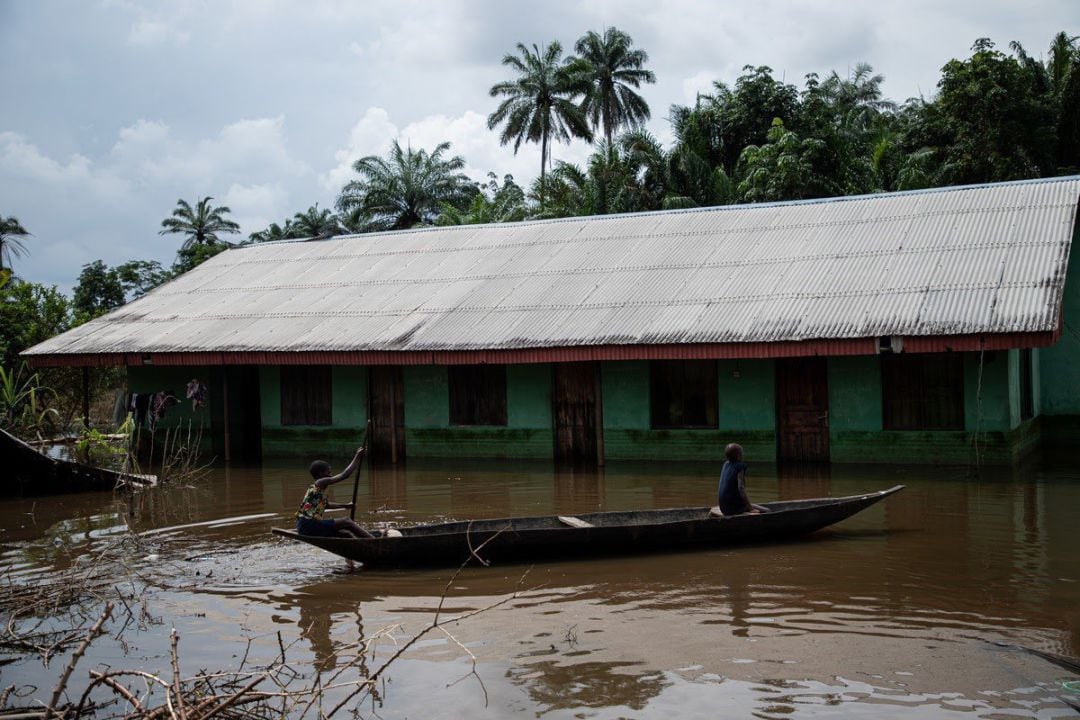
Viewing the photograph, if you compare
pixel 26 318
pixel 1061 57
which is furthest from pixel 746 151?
pixel 26 318

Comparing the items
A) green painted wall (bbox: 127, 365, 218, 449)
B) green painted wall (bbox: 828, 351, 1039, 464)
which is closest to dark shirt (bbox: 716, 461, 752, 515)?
green painted wall (bbox: 828, 351, 1039, 464)

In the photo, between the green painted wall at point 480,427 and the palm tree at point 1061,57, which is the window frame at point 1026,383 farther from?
the palm tree at point 1061,57

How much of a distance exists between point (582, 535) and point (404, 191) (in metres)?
40.8

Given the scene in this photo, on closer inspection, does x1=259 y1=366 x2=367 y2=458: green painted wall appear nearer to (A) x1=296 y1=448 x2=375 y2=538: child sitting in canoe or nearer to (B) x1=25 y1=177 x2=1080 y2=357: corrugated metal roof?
(B) x1=25 y1=177 x2=1080 y2=357: corrugated metal roof

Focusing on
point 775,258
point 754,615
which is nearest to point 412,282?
point 775,258

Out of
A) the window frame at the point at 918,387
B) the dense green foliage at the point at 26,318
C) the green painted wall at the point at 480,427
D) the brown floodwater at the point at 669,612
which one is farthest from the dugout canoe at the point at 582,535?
the dense green foliage at the point at 26,318

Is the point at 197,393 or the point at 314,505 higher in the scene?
the point at 197,393

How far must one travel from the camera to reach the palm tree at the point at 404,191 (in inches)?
1939

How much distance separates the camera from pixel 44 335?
89.0 ft

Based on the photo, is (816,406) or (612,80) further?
(612,80)

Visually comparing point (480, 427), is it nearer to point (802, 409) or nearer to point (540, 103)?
point (802, 409)

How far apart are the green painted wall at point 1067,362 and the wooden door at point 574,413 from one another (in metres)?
8.45

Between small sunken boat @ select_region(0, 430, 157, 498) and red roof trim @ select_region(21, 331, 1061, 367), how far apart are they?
12.2ft

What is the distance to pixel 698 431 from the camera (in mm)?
17828
